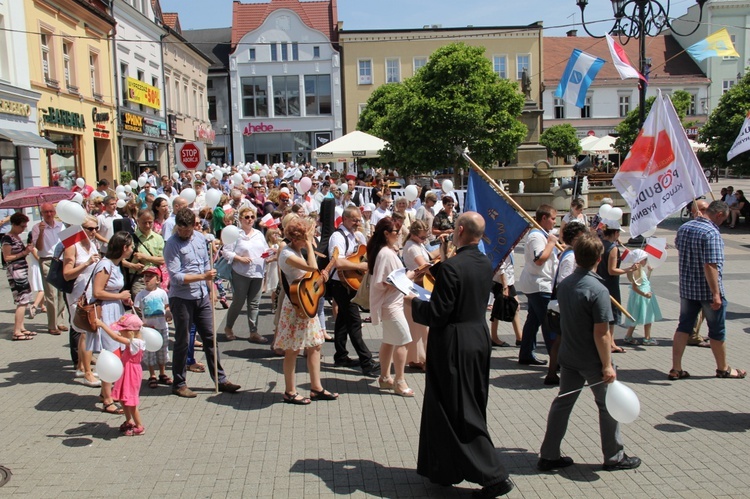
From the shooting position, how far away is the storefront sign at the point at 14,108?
64.1ft

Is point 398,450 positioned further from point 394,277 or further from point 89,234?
point 89,234

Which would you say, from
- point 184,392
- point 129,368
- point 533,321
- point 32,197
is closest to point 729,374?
point 533,321

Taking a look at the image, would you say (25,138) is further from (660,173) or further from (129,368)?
(660,173)

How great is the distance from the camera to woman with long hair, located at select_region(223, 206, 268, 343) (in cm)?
876

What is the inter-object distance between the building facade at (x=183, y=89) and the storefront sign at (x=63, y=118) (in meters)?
8.89

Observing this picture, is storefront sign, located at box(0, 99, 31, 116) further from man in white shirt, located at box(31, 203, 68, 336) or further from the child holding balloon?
the child holding balloon

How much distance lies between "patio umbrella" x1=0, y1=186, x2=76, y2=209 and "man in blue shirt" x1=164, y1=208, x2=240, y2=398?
130 inches

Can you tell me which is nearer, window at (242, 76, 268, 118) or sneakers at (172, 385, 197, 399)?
sneakers at (172, 385, 197, 399)

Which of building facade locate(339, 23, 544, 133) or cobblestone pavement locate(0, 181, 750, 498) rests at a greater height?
building facade locate(339, 23, 544, 133)

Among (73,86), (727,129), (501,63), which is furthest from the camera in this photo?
(501,63)

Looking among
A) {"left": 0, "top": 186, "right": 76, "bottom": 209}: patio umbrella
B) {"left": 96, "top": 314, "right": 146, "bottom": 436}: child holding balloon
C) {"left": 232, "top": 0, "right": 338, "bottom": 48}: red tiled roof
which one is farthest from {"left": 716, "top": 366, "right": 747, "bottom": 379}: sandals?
{"left": 232, "top": 0, "right": 338, "bottom": 48}: red tiled roof

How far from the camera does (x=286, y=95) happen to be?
57.1 metres

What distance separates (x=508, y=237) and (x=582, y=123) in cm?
5894

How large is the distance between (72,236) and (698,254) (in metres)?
6.03
